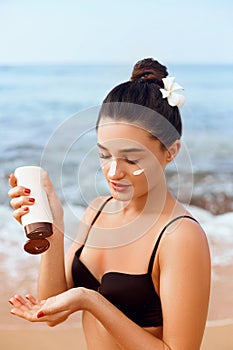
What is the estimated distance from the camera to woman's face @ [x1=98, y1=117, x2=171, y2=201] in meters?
1.35

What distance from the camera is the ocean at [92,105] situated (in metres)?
2.83

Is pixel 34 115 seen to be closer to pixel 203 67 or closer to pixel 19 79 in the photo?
pixel 19 79

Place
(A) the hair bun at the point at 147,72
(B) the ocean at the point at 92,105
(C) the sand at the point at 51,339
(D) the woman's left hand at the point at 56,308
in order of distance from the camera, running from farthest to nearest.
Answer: (B) the ocean at the point at 92,105 < (C) the sand at the point at 51,339 < (A) the hair bun at the point at 147,72 < (D) the woman's left hand at the point at 56,308

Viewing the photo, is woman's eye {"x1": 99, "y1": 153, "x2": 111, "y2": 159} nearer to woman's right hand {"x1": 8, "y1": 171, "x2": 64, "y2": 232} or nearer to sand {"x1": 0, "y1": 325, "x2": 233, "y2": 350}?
woman's right hand {"x1": 8, "y1": 171, "x2": 64, "y2": 232}

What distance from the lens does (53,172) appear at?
1.48m

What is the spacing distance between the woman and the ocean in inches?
55.5

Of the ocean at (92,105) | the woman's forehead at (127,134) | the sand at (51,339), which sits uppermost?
the woman's forehead at (127,134)

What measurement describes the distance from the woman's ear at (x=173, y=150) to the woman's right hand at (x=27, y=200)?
11.0 inches

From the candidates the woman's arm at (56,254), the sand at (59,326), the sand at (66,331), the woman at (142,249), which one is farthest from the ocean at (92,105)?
the woman at (142,249)

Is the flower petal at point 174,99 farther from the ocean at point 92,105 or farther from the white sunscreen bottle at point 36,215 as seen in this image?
the ocean at point 92,105

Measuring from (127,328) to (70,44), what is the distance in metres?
1.77

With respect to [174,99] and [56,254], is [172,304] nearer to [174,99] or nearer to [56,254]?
[56,254]

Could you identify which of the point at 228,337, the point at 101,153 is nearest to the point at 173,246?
the point at 101,153

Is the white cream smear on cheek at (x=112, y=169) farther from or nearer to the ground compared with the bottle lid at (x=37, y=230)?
farther from the ground
